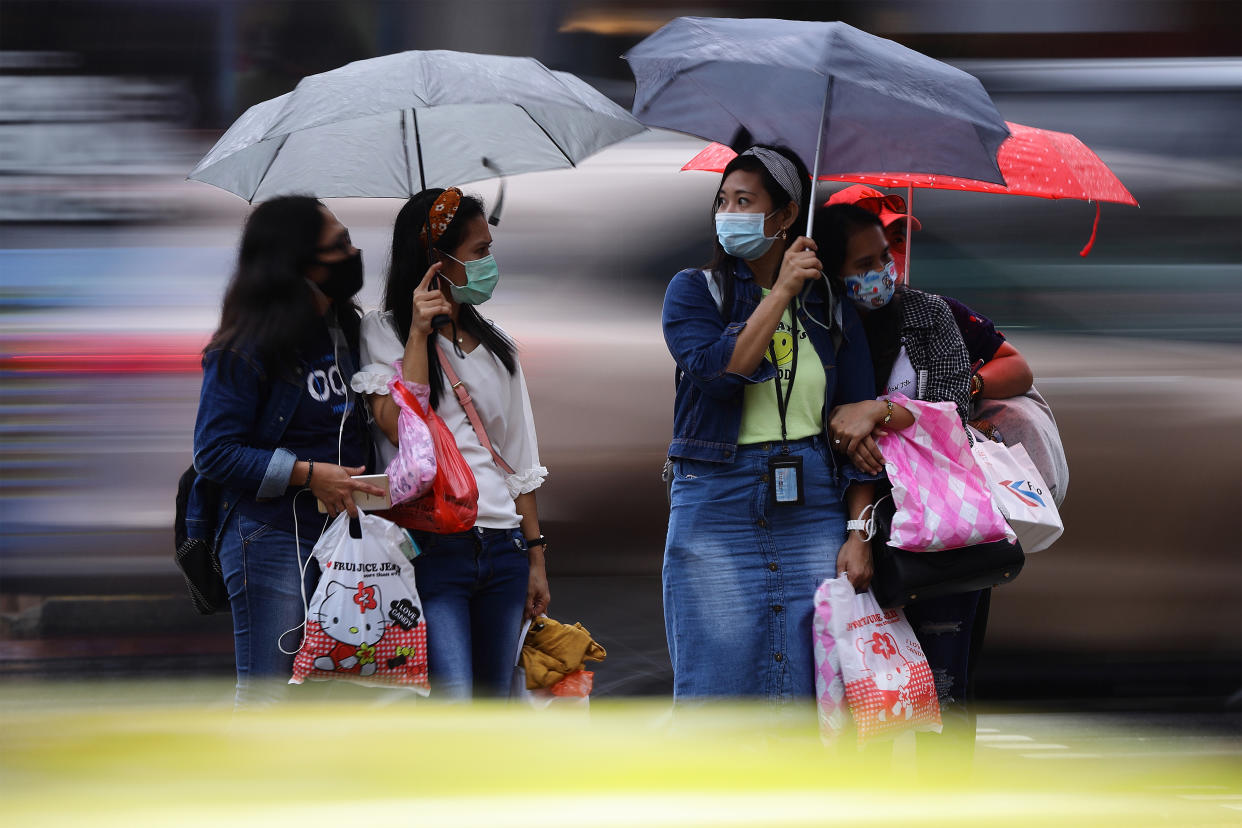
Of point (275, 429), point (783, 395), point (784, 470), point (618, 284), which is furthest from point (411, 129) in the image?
point (618, 284)

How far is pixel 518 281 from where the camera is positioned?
18.4ft

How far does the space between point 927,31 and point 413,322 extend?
3.35 metres

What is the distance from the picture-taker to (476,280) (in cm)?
317

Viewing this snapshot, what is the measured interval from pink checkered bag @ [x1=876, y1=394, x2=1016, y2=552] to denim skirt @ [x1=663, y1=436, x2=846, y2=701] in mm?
156

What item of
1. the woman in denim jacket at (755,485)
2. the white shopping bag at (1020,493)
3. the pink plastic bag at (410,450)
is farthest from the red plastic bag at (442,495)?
the white shopping bag at (1020,493)

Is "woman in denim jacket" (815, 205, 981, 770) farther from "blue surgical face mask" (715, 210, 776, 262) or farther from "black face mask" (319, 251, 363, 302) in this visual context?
"black face mask" (319, 251, 363, 302)

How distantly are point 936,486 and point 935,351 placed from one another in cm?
36

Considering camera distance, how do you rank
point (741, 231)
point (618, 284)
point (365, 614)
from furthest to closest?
point (618, 284)
point (741, 231)
point (365, 614)

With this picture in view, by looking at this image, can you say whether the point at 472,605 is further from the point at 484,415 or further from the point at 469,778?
the point at 469,778

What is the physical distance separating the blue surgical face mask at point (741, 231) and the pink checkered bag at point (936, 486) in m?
0.48

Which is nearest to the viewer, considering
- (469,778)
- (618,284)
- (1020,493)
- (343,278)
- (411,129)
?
(469,778)

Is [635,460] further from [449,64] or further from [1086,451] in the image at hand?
[449,64]

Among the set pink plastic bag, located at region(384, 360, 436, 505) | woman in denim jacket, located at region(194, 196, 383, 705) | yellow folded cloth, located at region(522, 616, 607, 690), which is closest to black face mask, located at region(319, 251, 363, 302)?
woman in denim jacket, located at region(194, 196, 383, 705)

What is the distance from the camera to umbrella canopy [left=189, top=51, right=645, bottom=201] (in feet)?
10.0
